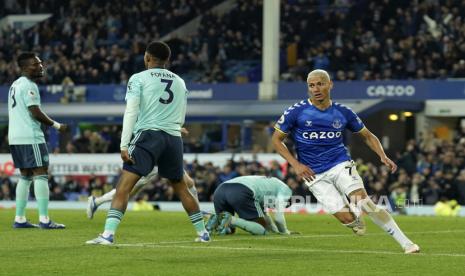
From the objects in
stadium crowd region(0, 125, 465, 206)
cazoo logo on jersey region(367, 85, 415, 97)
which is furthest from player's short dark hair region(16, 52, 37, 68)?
cazoo logo on jersey region(367, 85, 415, 97)

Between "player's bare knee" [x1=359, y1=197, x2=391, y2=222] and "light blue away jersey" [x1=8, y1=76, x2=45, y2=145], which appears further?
"light blue away jersey" [x1=8, y1=76, x2=45, y2=145]

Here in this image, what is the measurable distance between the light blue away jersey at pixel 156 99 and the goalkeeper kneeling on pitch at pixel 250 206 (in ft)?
10.1

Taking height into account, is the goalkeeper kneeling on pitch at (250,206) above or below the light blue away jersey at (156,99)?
below

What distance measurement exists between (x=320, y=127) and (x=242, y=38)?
101ft

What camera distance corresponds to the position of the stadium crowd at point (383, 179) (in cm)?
3006

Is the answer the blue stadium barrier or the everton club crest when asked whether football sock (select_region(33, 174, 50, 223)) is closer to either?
the everton club crest

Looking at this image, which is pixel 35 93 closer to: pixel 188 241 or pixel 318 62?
pixel 188 241

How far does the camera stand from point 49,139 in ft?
139

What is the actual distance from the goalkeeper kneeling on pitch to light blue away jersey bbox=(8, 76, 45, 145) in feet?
8.55

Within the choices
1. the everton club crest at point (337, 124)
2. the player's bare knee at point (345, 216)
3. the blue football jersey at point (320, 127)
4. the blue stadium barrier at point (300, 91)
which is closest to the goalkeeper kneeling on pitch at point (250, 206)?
the player's bare knee at point (345, 216)

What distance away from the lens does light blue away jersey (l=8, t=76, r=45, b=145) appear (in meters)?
16.4

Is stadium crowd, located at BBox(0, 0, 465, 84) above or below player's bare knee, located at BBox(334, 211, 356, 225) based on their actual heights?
above

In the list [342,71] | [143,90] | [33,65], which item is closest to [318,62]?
[342,71]

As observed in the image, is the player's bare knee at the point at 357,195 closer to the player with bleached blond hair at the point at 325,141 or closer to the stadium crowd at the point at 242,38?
the player with bleached blond hair at the point at 325,141
